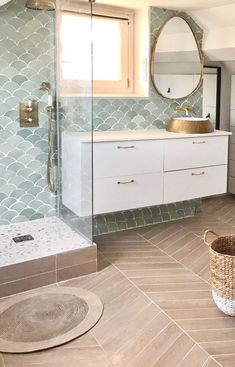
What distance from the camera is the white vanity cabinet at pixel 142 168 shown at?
118 inches

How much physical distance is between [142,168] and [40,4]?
146 centimetres

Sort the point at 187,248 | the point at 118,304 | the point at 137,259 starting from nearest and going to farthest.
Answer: the point at 118,304 → the point at 137,259 → the point at 187,248

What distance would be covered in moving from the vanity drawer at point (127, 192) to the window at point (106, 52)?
2.45ft

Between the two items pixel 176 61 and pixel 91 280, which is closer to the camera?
pixel 91 280

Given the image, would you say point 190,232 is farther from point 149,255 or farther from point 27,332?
point 27,332

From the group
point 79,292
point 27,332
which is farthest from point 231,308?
point 27,332

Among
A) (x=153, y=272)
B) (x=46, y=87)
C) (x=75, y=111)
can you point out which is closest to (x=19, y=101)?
(x=46, y=87)

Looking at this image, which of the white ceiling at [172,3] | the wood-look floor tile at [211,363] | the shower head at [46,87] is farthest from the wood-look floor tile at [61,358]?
the white ceiling at [172,3]

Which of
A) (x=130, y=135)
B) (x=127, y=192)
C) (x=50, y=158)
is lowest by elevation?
(x=127, y=192)

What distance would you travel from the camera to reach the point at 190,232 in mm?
3605

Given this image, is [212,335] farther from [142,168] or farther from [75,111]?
[75,111]

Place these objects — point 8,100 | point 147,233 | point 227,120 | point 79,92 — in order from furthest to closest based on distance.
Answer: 1. point 227,120
2. point 147,233
3. point 8,100
4. point 79,92

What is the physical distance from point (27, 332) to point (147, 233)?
1.70 m

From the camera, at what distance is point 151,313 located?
2271 millimetres
